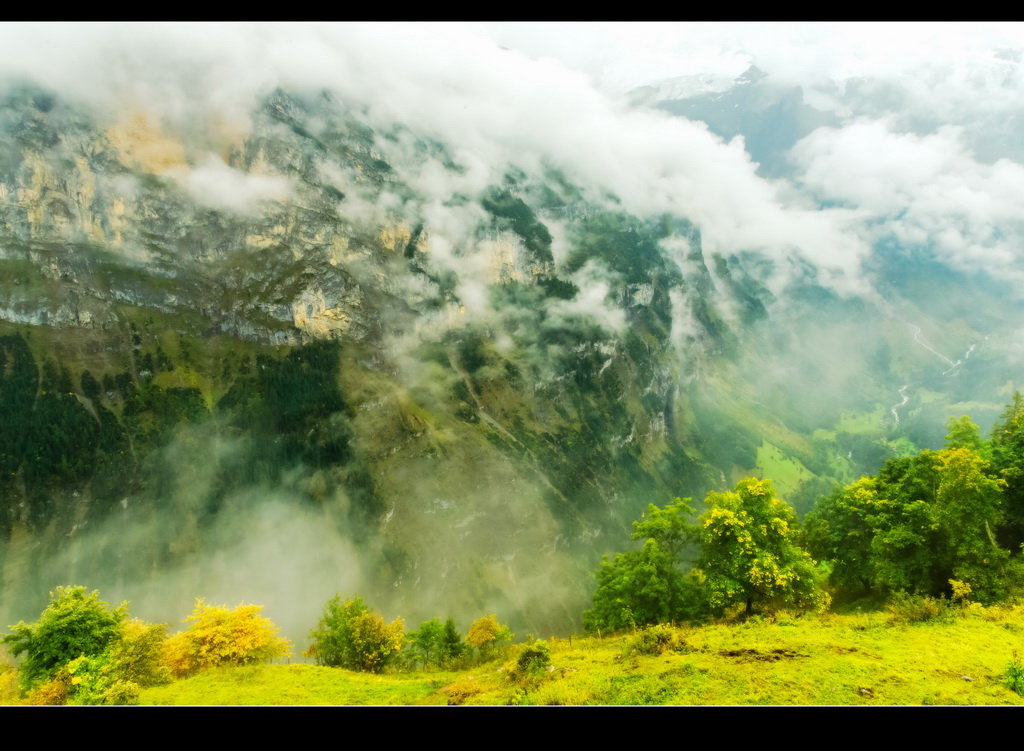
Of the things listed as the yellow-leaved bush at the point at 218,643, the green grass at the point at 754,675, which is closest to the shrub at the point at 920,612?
the green grass at the point at 754,675

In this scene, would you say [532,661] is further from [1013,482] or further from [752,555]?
[1013,482]

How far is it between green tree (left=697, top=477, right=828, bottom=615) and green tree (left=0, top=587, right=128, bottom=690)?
35536mm

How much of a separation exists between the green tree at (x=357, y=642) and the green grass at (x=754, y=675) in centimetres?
1046

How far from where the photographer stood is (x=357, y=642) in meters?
37.8

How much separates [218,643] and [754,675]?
3047 cm

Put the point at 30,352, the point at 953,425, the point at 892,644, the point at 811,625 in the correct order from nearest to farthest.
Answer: the point at 892,644, the point at 811,625, the point at 953,425, the point at 30,352

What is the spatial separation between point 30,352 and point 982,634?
279m

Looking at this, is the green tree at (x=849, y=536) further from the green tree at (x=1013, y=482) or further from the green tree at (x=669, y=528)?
the green tree at (x=669, y=528)

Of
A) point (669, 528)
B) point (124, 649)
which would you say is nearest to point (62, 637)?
point (124, 649)

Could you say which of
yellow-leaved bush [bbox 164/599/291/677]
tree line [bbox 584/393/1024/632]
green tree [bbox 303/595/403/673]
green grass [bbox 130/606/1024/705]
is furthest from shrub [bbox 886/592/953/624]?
yellow-leaved bush [bbox 164/599/291/677]
